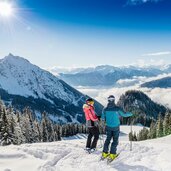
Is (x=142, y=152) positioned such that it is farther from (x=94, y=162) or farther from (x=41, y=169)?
(x=41, y=169)

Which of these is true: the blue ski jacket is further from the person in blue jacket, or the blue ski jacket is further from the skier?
the skier

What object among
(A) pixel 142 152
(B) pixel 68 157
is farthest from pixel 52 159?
(A) pixel 142 152

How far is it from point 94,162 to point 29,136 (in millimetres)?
58042

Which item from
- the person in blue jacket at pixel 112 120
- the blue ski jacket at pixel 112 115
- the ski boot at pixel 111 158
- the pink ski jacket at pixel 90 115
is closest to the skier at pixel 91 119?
the pink ski jacket at pixel 90 115

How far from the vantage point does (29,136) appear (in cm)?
7012

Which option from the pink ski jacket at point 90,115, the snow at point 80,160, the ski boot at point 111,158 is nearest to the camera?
the snow at point 80,160

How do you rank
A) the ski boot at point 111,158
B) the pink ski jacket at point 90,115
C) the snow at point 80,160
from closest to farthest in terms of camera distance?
the snow at point 80,160 < the ski boot at point 111,158 < the pink ski jacket at point 90,115

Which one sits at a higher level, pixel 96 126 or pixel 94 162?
pixel 96 126

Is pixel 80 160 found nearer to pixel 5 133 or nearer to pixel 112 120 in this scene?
pixel 112 120

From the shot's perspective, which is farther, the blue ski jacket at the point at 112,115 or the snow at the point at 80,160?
the blue ski jacket at the point at 112,115

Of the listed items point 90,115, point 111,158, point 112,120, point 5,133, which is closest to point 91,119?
point 90,115

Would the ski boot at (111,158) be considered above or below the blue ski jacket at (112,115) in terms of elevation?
below

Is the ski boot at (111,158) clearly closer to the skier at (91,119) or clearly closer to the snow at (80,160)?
the snow at (80,160)

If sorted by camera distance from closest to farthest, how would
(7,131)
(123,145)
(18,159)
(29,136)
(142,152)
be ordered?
(18,159) → (142,152) → (123,145) → (7,131) → (29,136)
